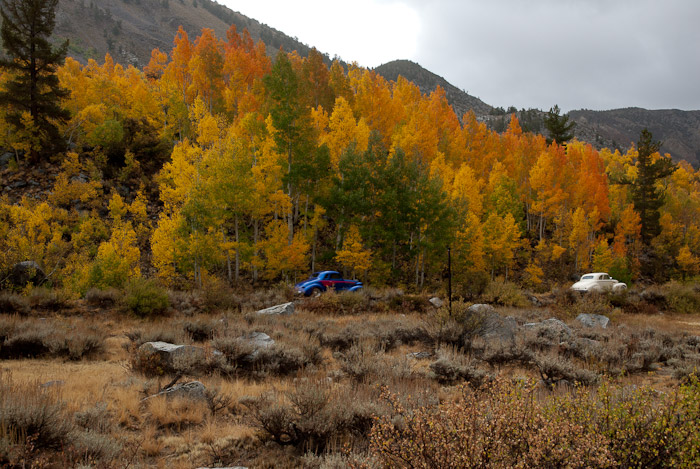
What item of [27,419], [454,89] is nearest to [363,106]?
[27,419]

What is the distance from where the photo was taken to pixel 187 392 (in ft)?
19.0

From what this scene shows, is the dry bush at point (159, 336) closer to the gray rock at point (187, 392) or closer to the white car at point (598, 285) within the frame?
the gray rock at point (187, 392)

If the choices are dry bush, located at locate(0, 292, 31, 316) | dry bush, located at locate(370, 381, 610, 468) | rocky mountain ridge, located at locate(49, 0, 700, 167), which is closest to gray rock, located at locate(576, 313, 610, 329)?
dry bush, located at locate(370, 381, 610, 468)

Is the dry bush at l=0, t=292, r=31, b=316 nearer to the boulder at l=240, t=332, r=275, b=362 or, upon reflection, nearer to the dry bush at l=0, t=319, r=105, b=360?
the dry bush at l=0, t=319, r=105, b=360

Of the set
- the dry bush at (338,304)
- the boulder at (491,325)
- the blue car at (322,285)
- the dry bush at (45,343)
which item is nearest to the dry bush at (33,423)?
the dry bush at (45,343)

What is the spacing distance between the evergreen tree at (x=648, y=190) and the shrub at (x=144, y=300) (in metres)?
55.6

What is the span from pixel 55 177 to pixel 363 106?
2846 cm

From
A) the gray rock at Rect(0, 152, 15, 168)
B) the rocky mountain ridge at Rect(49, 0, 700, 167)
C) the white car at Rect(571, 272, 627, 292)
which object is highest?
the rocky mountain ridge at Rect(49, 0, 700, 167)

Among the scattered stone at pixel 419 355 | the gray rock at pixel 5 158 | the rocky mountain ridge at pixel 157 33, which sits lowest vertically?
the scattered stone at pixel 419 355

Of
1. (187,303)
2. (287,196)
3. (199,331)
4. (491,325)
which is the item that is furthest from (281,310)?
(287,196)

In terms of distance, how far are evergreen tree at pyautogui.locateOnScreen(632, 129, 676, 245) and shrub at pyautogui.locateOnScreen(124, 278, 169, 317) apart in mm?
55583

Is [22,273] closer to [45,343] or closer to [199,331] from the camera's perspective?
[45,343]

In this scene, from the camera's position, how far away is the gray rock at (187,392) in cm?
569

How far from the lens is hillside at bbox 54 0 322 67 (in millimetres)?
102938
